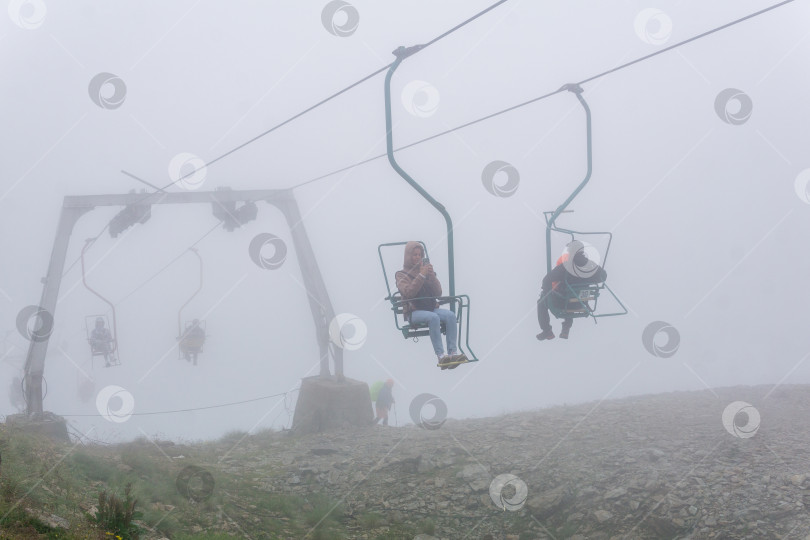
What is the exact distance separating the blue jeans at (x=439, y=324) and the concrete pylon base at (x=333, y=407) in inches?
403

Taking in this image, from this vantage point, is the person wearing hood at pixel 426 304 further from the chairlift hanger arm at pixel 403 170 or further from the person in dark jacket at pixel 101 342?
the person in dark jacket at pixel 101 342

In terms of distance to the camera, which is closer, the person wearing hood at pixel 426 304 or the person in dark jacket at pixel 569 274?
the person wearing hood at pixel 426 304

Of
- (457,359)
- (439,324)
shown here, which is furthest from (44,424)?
(457,359)

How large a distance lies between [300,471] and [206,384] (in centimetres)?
15645

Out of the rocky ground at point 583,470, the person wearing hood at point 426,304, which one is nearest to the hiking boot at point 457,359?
the person wearing hood at point 426,304

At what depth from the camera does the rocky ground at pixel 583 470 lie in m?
10.7

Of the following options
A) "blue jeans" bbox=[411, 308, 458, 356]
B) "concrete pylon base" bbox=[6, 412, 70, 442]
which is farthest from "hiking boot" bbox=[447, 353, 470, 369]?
"concrete pylon base" bbox=[6, 412, 70, 442]

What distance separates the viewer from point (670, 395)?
66.1 feet

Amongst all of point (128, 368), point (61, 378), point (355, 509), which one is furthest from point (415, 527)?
point (128, 368)

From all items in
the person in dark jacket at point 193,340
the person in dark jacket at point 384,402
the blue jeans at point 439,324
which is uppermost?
the person in dark jacket at point 193,340

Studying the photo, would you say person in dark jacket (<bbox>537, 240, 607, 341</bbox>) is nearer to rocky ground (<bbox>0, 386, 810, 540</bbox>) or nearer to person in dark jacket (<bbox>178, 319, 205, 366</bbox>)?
rocky ground (<bbox>0, 386, 810, 540</bbox>)

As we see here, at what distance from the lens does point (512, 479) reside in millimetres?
12844

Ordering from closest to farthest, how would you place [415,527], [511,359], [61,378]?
[415,527]
[61,378]
[511,359]

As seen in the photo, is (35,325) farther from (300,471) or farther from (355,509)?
(355,509)
